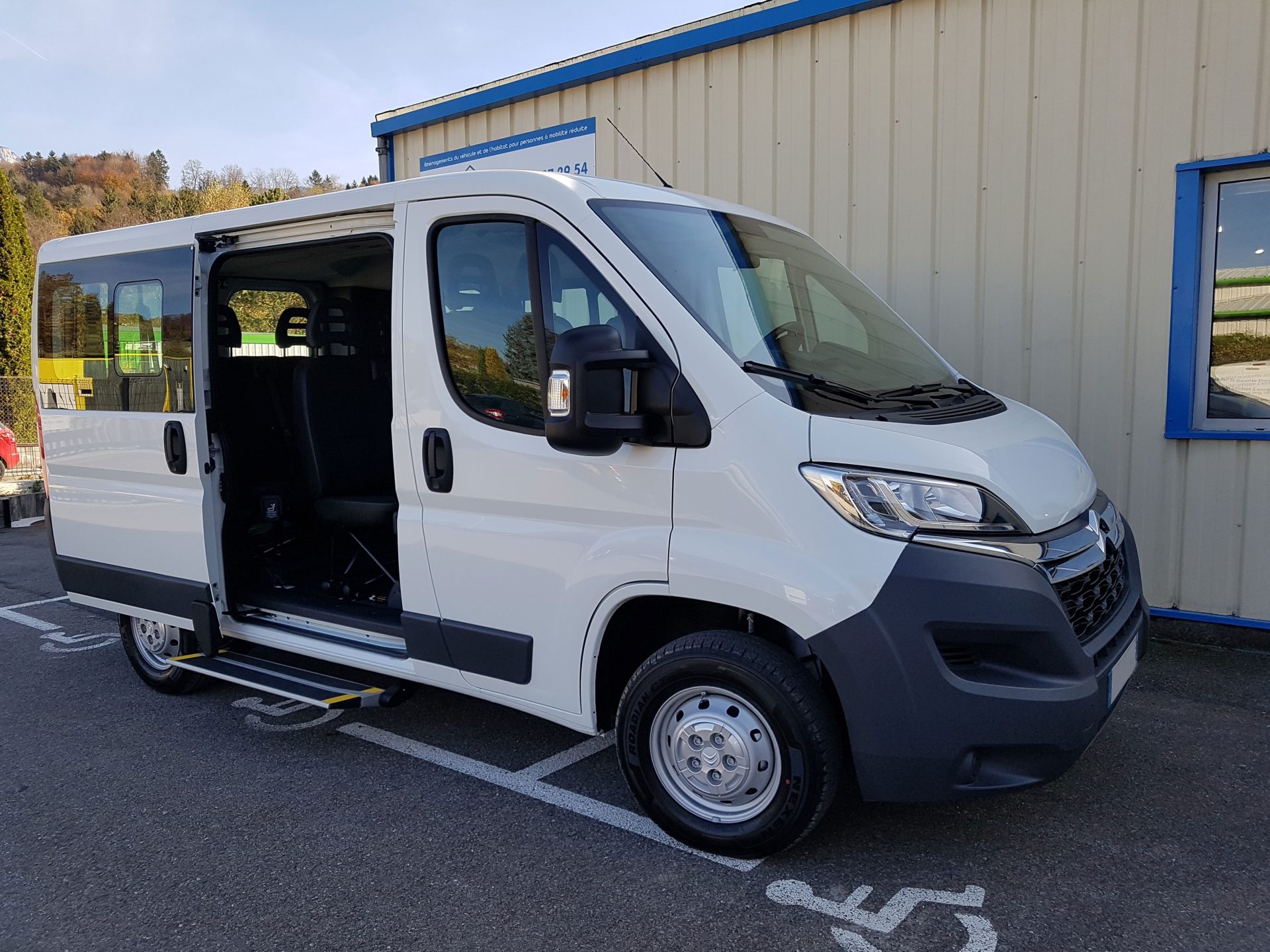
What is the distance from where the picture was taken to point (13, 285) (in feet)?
66.3

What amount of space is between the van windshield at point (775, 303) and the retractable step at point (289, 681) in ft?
6.56

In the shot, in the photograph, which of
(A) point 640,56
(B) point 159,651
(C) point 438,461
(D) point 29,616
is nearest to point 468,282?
(C) point 438,461

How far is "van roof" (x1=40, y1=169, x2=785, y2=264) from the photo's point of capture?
10.8ft

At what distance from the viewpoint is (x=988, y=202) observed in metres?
5.64

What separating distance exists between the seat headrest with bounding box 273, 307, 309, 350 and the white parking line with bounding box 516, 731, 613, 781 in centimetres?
260

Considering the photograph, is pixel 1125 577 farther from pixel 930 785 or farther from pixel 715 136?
pixel 715 136

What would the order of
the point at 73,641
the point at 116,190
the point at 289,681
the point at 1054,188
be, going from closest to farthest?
the point at 289,681
the point at 1054,188
the point at 73,641
the point at 116,190

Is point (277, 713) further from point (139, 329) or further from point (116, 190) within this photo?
point (116, 190)

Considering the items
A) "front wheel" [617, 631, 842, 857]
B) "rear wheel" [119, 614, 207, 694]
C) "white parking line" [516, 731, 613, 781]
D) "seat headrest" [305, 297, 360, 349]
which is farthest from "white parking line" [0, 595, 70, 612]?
"front wheel" [617, 631, 842, 857]

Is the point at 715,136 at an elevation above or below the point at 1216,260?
above

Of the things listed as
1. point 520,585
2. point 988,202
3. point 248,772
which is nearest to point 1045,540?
point 520,585

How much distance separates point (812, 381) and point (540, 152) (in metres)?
5.49

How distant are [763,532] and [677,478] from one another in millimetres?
322

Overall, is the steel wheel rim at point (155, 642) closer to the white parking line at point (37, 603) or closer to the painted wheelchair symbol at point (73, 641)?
the painted wheelchair symbol at point (73, 641)
